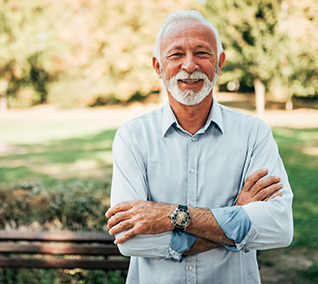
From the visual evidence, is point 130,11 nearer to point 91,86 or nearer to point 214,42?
point 91,86

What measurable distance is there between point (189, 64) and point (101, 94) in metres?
28.2

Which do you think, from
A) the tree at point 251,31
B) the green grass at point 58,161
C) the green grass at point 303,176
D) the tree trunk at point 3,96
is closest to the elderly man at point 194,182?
the green grass at point 303,176

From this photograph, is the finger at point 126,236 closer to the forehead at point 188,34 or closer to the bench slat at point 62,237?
the forehead at point 188,34

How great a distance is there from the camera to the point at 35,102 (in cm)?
3075

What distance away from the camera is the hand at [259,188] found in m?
1.95

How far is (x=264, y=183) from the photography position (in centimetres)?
196

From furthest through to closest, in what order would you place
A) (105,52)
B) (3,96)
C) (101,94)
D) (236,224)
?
(101,94) < (3,96) < (105,52) < (236,224)

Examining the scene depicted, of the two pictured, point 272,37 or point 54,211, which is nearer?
point 54,211

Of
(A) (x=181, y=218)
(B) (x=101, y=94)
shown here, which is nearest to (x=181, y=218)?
(A) (x=181, y=218)

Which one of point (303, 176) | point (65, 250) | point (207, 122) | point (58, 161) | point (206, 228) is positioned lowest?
point (58, 161)

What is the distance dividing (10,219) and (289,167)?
7.89 metres

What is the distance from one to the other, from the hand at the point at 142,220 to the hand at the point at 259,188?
1.42 feet

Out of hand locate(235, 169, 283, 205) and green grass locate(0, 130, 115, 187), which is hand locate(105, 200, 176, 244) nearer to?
hand locate(235, 169, 283, 205)

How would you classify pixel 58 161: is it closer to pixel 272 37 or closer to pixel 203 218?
pixel 203 218
